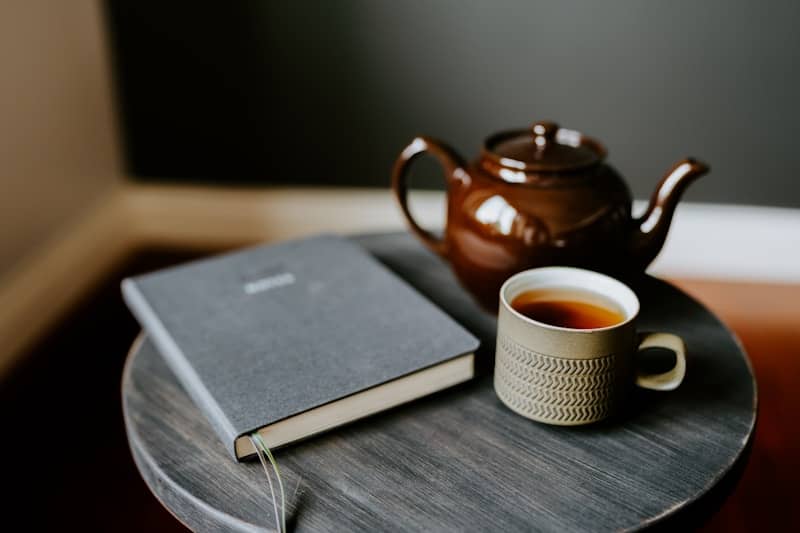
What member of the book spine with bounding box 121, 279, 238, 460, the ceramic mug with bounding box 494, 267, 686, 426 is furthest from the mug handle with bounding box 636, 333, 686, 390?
the book spine with bounding box 121, 279, 238, 460

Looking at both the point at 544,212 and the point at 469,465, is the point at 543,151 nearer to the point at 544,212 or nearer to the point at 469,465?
the point at 544,212

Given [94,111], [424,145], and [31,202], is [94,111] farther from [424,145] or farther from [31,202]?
[424,145]

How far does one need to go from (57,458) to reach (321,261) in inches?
25.8

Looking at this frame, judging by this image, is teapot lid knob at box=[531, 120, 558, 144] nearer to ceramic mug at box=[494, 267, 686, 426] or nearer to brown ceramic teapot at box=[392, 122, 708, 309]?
brown ceramic teapot at box=[392, 122, 708, 309]

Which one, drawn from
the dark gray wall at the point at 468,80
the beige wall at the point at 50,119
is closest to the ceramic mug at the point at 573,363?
the dark gray wall at the point at 468,80

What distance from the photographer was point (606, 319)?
2.21 ft

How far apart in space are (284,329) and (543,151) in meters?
0.30

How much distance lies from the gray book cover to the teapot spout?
0.64 ft

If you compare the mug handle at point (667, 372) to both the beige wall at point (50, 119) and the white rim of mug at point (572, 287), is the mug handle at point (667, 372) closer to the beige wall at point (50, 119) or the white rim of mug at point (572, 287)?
the white rim of mug at point (572, 287)

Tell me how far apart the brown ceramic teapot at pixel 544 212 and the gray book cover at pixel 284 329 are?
77 mm

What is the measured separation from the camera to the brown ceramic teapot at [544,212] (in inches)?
28.8

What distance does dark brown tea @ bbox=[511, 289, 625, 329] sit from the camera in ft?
2.21

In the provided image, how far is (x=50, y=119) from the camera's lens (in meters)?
1.58

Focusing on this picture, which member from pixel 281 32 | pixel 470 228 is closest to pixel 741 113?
pixel 281 32
